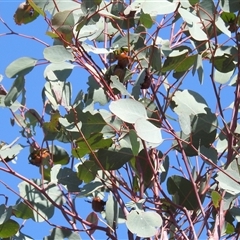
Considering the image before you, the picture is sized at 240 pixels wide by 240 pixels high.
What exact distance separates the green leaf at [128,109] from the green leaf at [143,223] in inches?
5.8

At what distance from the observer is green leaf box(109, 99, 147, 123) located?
1.03m

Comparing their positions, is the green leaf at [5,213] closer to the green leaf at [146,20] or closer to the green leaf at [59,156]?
the green leaf at [59,156]

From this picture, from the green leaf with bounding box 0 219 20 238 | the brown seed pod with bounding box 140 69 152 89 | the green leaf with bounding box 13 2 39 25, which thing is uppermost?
the green leaf with bounding box 13 2 39 25

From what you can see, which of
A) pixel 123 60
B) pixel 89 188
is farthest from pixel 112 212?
pixel 123 60

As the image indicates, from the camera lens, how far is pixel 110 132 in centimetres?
116

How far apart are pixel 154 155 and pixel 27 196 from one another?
238 millimetres

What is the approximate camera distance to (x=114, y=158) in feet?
3.71

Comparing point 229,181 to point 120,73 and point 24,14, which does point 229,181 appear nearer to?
point 120,73

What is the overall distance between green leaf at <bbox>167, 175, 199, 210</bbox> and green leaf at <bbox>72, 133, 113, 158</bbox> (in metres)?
0.14

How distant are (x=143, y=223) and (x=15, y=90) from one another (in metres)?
0.35

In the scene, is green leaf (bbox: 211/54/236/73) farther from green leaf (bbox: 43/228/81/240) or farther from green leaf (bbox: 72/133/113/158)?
green leaf (bbox: 43/228/81/240)

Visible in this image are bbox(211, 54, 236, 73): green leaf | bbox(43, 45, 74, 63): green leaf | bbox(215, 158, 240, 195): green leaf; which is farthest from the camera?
bbox(211, 54, 236, 73): green leaf

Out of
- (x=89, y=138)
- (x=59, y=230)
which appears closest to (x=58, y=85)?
(x=89, y=138)

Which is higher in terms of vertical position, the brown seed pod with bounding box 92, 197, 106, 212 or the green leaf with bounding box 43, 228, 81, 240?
the brown seed pod with bounding box 92, 197, 106, 212
